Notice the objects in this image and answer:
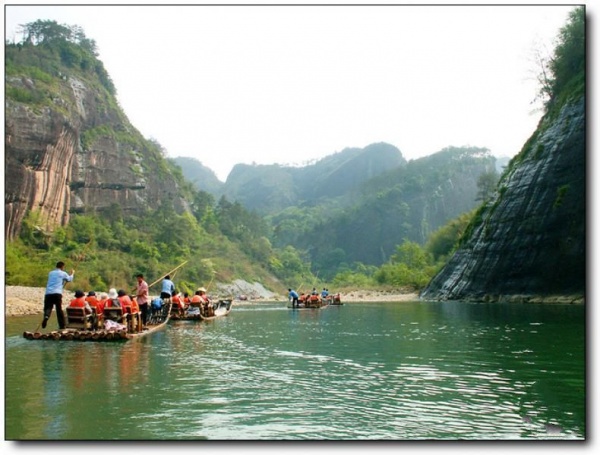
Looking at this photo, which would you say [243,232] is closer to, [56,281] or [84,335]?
[84,335]

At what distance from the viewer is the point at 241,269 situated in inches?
3393

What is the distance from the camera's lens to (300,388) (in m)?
10.6

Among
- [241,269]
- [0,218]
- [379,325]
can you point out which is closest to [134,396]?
[0,218]

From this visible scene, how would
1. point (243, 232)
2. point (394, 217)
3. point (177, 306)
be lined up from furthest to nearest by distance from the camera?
1. point (394, 217)
2. point (243, 232)
3. point (177, 306)

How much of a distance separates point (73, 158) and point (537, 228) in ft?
169

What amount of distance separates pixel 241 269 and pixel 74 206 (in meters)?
26.0

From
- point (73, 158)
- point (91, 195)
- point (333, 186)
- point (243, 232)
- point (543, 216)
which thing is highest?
point (333, 186)

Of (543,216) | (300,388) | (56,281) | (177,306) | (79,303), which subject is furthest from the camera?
(543,216)

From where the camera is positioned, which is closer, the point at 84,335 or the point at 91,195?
the point at 84,335

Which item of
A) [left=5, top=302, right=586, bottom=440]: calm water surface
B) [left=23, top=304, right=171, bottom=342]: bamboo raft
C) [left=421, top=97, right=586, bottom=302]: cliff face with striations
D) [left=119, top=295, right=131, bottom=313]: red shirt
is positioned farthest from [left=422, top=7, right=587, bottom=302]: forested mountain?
[left=23, top=304, right=171, bottom=342]: bamboo raft

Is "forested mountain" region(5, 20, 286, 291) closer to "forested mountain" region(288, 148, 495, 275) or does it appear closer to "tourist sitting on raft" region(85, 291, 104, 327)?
"tourist sitting on raft" region(85, 291, 104, 327)

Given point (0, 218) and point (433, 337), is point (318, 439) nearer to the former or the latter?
point (0, 218)

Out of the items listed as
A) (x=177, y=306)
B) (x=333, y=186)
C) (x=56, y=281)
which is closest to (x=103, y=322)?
(x=56, y=281)

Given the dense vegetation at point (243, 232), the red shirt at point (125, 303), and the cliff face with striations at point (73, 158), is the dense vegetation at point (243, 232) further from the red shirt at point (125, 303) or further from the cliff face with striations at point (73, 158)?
the red shirt at point (125, 303)
